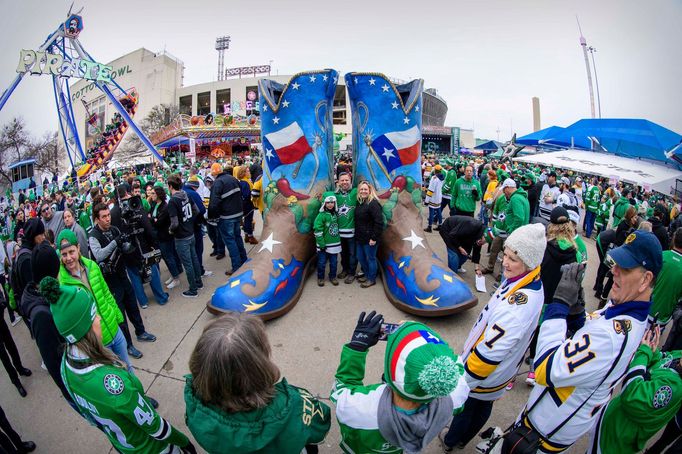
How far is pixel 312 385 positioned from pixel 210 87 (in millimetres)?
56796

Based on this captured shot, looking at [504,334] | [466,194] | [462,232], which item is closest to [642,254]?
[504,334]

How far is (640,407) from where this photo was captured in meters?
1.43

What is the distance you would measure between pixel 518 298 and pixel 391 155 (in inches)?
134

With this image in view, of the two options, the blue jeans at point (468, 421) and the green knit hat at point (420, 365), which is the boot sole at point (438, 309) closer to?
the blue jeans at point (468, 421)

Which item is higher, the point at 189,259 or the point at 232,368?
the point at 232,368

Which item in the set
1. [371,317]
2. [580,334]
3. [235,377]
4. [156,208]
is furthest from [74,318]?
[156,208]

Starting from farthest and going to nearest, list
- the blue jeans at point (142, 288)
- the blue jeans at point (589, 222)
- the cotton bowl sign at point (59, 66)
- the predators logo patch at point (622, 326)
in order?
the cotton bowl sign at point (59, 66) → the blue jeans at point (589, 222) → the blue jeans at point (142, 288) → the predators logo patch at point (622, 326)

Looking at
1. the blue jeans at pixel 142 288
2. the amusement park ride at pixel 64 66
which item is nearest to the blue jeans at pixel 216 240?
the blue jeans at pixel 142 288

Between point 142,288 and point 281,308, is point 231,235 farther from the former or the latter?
point 281,308

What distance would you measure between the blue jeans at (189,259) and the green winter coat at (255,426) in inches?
132

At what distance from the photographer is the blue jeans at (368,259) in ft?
14.8

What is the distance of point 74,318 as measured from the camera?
1573 mm

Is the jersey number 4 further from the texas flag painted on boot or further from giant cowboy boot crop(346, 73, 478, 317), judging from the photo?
the texas flag painted on boot

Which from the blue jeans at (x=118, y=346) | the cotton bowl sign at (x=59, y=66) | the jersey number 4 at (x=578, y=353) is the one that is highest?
the cotton bowl sign at (x=59, y=66)
